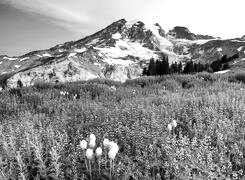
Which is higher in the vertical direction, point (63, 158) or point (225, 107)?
point (225, 107)

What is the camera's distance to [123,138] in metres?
4.74

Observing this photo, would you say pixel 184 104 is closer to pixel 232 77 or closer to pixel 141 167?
pixel 141 167

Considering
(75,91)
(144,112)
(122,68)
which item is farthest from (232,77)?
(122,68)

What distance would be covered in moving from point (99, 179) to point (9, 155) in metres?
1.22

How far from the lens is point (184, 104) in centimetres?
652

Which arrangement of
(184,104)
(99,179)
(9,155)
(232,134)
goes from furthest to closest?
1. (184,104)
2. (232,134)
3. (9,155)
4. (99,179)

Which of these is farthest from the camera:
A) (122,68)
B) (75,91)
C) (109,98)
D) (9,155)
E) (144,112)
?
(122,68)

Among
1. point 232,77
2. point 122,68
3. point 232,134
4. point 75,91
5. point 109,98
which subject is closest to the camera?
point 232,134

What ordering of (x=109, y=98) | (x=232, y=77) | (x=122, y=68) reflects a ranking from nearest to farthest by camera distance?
(x=109, y=98)
(x=232, y=77)
(x=122, y=68)

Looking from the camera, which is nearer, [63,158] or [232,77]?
[63,158]

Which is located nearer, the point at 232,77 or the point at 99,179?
the point at 99,179

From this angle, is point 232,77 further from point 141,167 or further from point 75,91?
point 141,167

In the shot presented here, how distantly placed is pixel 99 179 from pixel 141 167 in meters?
0.68

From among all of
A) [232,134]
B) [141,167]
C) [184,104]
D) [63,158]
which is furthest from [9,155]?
[184,104]
